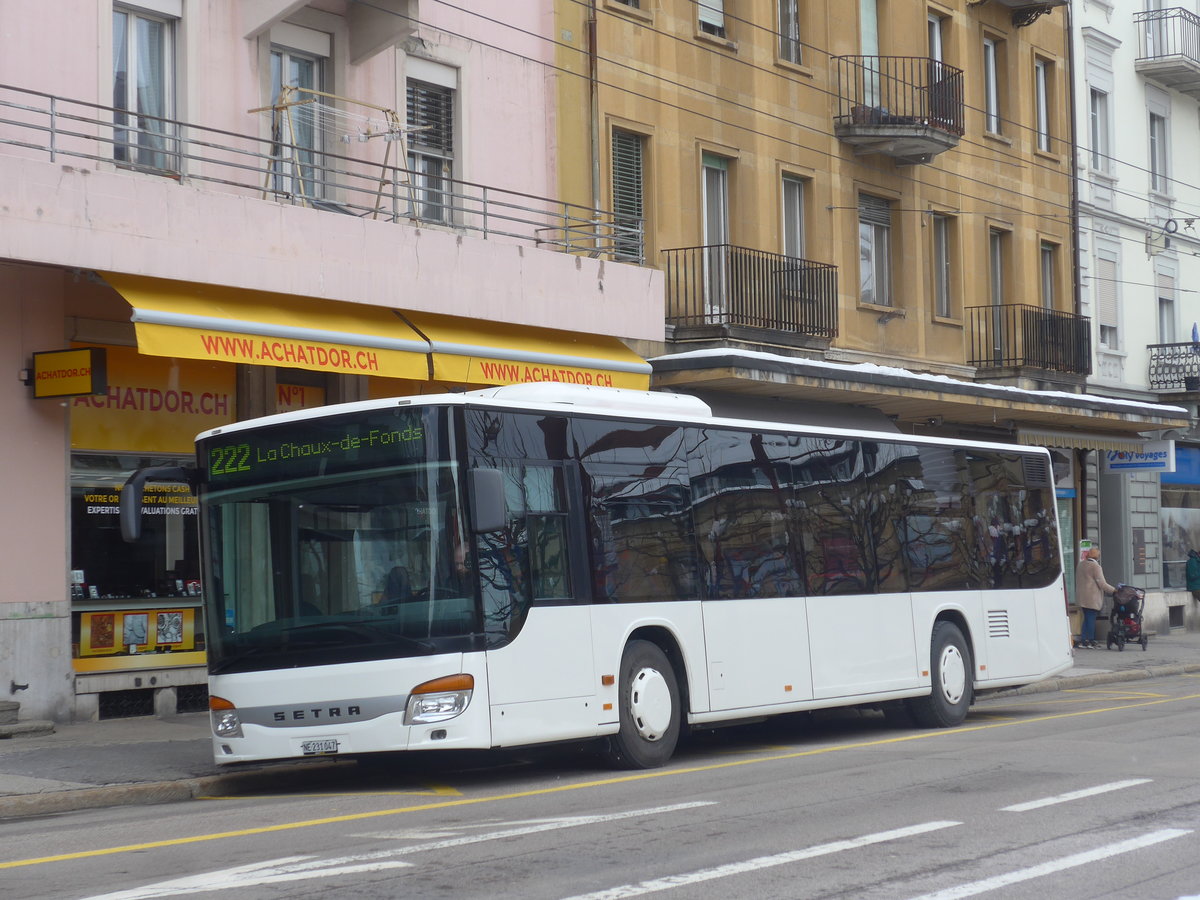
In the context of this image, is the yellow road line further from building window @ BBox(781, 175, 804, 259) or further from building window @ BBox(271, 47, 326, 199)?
building window @ BBox(781, 175, 804, 259)

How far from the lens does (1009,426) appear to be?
1232 inches

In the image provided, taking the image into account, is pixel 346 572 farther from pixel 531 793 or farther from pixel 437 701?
pixel 531 793

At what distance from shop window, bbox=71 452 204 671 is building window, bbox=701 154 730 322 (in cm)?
936

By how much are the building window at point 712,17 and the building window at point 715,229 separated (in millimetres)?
1962

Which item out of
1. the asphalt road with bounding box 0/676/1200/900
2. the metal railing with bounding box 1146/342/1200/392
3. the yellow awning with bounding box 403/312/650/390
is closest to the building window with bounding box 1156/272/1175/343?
the metal railing with bounding box 1146/342/1200/392

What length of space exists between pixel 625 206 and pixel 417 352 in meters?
6.61

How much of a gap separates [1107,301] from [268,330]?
2441 centimetres

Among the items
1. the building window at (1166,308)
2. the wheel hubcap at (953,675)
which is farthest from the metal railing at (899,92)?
the wheel hubcap at (953,675)

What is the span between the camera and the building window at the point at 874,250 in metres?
29.2

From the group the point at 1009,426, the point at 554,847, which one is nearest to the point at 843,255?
the point at 1009,426

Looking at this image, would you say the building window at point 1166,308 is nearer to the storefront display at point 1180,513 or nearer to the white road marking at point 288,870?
the storefront display at point 1180,513

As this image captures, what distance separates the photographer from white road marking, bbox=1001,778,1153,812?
9844 mm

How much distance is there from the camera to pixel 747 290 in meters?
24.9

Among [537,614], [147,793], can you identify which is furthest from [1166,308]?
[147,793]
